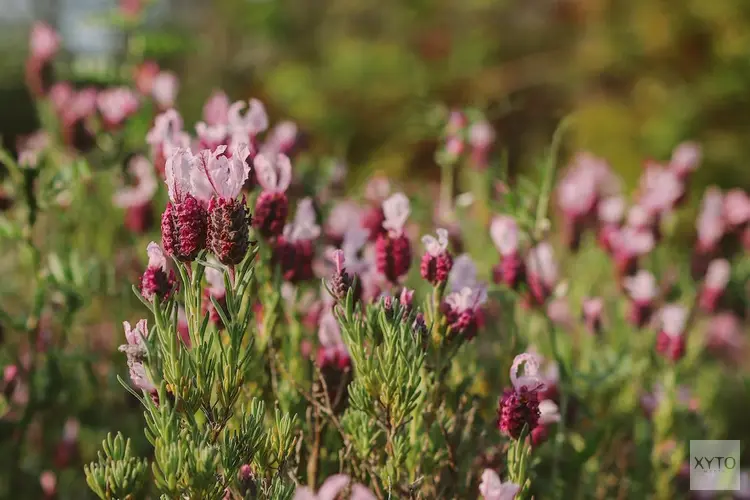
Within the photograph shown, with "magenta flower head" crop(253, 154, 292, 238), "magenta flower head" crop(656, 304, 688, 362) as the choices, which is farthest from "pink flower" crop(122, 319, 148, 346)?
"magenta flower head" crop(656, 304, 688, 362)

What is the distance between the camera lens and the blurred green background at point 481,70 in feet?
22.0

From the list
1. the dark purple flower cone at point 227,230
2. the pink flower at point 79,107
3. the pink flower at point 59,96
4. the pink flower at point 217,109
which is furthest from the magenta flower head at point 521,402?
the pink flower at point 59,96

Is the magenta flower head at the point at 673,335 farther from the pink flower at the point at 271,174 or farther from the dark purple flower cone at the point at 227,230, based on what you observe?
the dark purple flower cone at the point at 227,230

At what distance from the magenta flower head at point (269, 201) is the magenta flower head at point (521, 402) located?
18.6 inches

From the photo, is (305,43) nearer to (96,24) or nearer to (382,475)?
(96,24)

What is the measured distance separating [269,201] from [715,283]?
1.36 meters

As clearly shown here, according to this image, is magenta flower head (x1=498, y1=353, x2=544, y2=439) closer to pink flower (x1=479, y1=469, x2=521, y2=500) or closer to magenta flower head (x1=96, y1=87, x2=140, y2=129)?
pink flower (x1=479, y1=469, x2=521, y2=500)

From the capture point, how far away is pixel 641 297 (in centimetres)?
192

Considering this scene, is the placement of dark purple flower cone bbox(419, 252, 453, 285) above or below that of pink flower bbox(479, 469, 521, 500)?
above

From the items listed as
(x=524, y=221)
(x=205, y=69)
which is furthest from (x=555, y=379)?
(x=205, y=69)

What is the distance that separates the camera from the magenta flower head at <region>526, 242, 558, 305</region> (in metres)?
1.67

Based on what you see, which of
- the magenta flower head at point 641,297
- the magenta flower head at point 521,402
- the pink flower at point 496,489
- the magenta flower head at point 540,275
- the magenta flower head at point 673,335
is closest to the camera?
the pink flower at point 496,489

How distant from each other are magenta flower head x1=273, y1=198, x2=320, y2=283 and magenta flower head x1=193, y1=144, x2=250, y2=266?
1.16ft

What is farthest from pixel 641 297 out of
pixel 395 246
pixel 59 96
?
pixel 59 96
